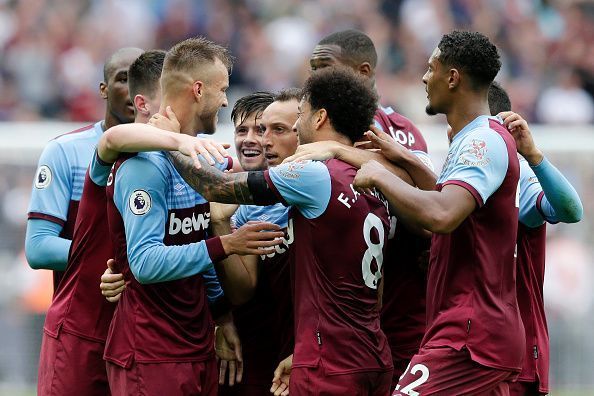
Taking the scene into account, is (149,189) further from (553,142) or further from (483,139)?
(553,142)

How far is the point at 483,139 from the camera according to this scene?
5.71 m

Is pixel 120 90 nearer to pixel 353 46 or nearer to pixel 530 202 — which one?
pixel 353 46

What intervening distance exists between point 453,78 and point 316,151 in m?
0.83

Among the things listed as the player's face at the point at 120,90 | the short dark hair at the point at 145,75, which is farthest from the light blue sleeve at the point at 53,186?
the short dark hair at the point at 145,75

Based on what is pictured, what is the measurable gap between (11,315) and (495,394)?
20.4ft

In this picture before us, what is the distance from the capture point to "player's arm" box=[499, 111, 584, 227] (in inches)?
246

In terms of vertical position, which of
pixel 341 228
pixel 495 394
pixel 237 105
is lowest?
pixel 495 394

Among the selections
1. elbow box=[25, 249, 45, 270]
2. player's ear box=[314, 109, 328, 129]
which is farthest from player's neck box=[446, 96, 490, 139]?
elbow box=[25, 249, 45, 270]

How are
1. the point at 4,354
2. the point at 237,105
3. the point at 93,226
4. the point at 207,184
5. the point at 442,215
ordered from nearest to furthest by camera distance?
the point at 442,215, the point at 207,184, the point at 93,226, the point at 237,105, the point at 4,354

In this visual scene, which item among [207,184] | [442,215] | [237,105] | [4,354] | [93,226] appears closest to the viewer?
[442,215]

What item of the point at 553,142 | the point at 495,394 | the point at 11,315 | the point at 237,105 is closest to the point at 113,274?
the point at 237,105

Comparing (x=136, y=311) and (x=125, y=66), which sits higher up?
(x=125, y=66)

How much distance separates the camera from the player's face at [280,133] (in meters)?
6.89

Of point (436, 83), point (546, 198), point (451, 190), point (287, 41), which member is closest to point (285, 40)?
point (287, 41)
